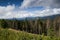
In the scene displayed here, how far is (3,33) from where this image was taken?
34344mm

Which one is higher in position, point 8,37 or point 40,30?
point 8,37

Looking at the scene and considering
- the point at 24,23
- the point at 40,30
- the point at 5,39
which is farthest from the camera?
the point at 24,23

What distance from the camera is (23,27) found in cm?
12394

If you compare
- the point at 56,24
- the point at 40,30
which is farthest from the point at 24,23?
the point at 56,24

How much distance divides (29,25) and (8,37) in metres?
95.9

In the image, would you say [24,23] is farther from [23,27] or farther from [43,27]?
[43,27]

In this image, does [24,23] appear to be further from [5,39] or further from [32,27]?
[5,39]

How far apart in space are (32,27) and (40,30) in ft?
28.4

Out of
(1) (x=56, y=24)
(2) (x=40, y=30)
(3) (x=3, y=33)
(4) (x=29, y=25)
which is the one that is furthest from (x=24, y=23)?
(3) (x=3, y=33)

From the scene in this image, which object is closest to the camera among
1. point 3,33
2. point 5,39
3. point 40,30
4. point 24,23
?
point 5,39

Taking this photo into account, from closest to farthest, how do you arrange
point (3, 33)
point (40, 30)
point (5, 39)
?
point (5, 39)
point (3, 33)
point (40, 30)

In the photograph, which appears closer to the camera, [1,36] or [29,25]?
[1,36]

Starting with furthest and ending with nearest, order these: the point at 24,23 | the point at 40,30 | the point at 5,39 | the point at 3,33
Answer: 1. the point at 24,23
2. the point at 40,30
3. the point at 3,33
4. the point at 5,39

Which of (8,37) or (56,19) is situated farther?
(56,19)
